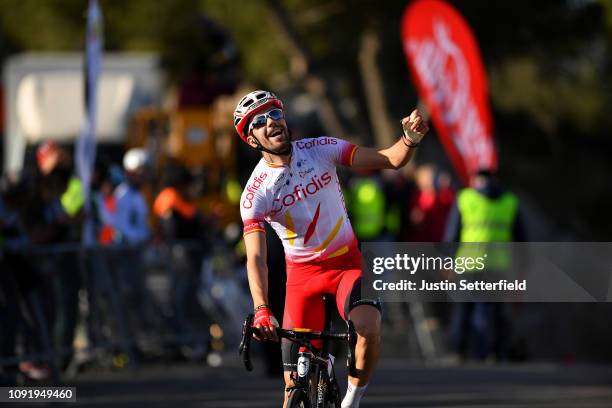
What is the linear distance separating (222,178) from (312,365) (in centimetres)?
1641

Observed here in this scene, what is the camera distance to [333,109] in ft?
106

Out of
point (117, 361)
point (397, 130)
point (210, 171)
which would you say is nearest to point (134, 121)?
point (210, 171)

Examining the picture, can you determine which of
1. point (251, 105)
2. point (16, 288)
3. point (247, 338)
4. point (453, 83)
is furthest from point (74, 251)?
point (247, 338)

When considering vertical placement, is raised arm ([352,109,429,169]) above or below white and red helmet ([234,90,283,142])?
below

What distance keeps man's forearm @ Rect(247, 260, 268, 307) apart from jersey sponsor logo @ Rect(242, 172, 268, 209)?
343mm

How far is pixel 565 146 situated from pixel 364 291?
114 feet

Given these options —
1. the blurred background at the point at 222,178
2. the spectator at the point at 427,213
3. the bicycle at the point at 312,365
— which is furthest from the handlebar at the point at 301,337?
the spectator at the point at 427,213

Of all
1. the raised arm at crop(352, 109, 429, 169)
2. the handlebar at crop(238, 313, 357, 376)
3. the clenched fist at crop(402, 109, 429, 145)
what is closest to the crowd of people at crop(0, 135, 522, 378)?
the raised arm at crop(352, 109, 429, 169)

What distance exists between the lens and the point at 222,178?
1014 inches

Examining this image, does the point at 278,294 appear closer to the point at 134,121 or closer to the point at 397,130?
the point at 134,121

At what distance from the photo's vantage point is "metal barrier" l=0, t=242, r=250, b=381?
1436cm

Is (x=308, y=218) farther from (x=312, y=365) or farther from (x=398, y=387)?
(x=398, y=387)

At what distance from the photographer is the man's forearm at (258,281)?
9281mm

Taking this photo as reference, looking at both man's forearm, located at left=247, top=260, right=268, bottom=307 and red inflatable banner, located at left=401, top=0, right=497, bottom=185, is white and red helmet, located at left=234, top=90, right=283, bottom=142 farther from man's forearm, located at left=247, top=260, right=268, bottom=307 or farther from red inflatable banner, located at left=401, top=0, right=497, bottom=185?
red inflatable banner, located at left=401, top=0, right=497, bottom=185
